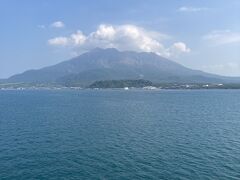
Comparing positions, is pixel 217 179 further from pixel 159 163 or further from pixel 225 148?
pixel 225 148

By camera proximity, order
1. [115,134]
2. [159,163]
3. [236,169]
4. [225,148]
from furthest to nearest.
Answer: [115,134], [225,148], [159,163], [236,169]

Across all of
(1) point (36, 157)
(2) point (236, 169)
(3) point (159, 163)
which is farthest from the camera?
(1) point (36, 157)

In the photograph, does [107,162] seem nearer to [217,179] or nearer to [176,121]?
[217,179]

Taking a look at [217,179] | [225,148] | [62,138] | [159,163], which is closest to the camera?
[217,179]

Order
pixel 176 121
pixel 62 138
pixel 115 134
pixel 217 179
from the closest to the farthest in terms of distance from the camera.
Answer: pixel 217 179 < pixel 62 138 < pixel 115 134 < pixel 176 121

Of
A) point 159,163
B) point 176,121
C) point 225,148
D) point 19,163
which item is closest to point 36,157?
point 19,163

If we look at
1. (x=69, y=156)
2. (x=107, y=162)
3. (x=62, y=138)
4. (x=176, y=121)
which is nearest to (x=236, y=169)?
(x=107, y=162)

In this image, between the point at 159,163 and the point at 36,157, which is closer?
the point at 159,163

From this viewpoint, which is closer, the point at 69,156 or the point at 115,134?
the point at 69,156
